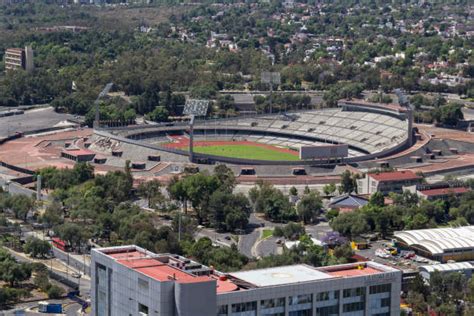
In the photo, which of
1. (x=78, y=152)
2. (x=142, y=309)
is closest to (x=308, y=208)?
(x=78, y=152)

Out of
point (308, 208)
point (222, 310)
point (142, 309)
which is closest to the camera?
point (222, 310)

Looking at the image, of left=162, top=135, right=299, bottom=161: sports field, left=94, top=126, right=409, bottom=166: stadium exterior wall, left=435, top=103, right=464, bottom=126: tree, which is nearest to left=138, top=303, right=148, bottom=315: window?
left=94, top=126, right=409, bottom=166: stadium exterior wall

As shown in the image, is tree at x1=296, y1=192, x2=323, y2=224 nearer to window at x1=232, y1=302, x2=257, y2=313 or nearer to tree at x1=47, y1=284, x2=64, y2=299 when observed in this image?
tree at x1=47, y1=284, x2=64, y2=299

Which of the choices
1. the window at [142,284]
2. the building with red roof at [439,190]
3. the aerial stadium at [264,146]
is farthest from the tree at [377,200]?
the window at [142,284]

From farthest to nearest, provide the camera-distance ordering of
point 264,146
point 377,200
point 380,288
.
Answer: point 264,146
point 377,200
point 380,288

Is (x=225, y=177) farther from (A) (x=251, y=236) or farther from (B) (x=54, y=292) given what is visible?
(B) (x=54, y=292)

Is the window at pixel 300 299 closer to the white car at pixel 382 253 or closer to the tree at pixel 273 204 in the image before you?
the white car at pixel 382 253
